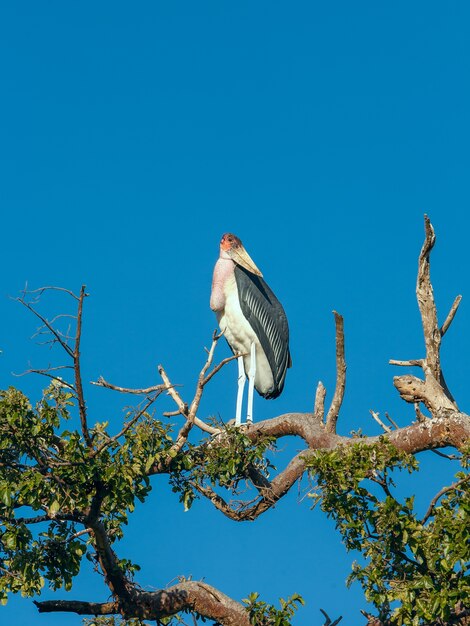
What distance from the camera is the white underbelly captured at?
12383 millimetres

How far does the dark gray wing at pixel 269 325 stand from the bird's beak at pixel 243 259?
0.14m

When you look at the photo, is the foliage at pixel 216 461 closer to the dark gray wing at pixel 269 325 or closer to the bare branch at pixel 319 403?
the bare branch at pixel 319 403

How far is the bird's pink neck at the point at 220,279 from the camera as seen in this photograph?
12.5 meters

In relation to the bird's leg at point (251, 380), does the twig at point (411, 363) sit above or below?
below

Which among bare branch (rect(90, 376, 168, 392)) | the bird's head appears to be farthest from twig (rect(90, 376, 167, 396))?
the bird's head

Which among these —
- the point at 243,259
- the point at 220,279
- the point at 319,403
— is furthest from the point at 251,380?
the point at 319,403

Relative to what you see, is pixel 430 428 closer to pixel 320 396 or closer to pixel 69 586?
pixel 320 396

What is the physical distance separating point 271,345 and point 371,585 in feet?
15.5

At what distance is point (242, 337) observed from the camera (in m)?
12.4

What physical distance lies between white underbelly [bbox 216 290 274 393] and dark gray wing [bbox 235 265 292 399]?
0.06 m

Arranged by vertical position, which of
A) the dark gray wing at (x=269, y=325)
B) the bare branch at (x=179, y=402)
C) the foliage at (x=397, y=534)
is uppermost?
the dark gray wing at (x=269, y=325)

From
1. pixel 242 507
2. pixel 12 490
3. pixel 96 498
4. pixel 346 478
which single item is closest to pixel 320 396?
pixel 242 507

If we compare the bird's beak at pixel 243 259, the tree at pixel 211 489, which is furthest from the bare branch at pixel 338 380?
the bird's beak at pixel 243 259

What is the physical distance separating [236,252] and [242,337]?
3.61 feet
